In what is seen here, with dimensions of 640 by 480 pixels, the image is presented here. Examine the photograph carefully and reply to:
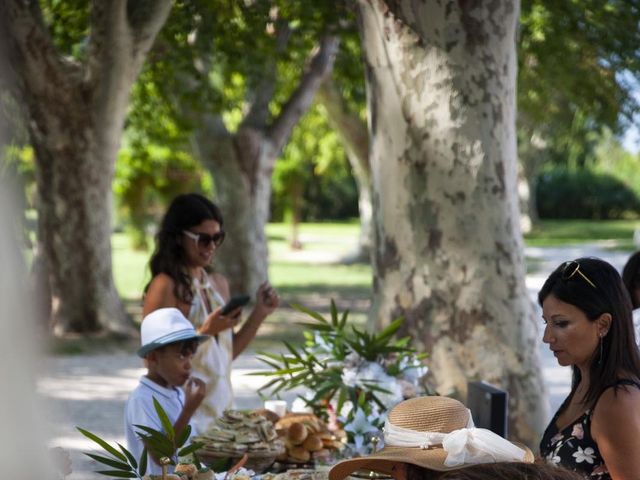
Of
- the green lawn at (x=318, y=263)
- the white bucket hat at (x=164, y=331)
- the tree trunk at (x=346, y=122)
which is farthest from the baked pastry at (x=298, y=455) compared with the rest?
the tree trunk at (x=346, y=122)

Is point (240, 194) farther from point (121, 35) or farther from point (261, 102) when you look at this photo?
point (121, 35)

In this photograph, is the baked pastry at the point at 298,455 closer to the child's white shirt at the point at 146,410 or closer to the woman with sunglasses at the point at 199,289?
the child's white shirt at the point at 146,410

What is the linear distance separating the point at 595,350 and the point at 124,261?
96.1 ft

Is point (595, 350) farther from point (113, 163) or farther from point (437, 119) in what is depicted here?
point (113, 163)

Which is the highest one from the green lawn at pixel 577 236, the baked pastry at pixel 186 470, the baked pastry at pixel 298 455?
the baked pastry at pixel 186 470

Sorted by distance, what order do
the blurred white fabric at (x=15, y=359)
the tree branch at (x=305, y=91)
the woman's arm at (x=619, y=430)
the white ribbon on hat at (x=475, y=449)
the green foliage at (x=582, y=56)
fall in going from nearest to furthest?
the blurred white fabric at (x=15, y=359) → the white ribbon on hat at (x=475, y=449) → the woman's arm at (x=619, y=430) → the green foliage at (x=582, y=56) → the tree branch at (x=305, y=91)

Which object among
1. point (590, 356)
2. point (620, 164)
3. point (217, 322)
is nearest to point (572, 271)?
point (590, 356)

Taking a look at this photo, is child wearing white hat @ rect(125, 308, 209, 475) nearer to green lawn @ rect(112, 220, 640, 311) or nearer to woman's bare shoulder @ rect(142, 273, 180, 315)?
woman's bare shoulder @ rect(142, 273, 180, 315)

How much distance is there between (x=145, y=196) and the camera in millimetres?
30688

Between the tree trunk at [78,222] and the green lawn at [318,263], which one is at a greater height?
the tree trunk at [78,222]

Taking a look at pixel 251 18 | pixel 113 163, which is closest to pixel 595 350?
pixel 251 18

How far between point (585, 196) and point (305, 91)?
50.5 m

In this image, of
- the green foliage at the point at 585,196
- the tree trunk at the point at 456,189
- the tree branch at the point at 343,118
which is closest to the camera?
the tree trunk at the point at 456,189

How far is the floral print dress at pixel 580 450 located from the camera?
3107 millimetres
